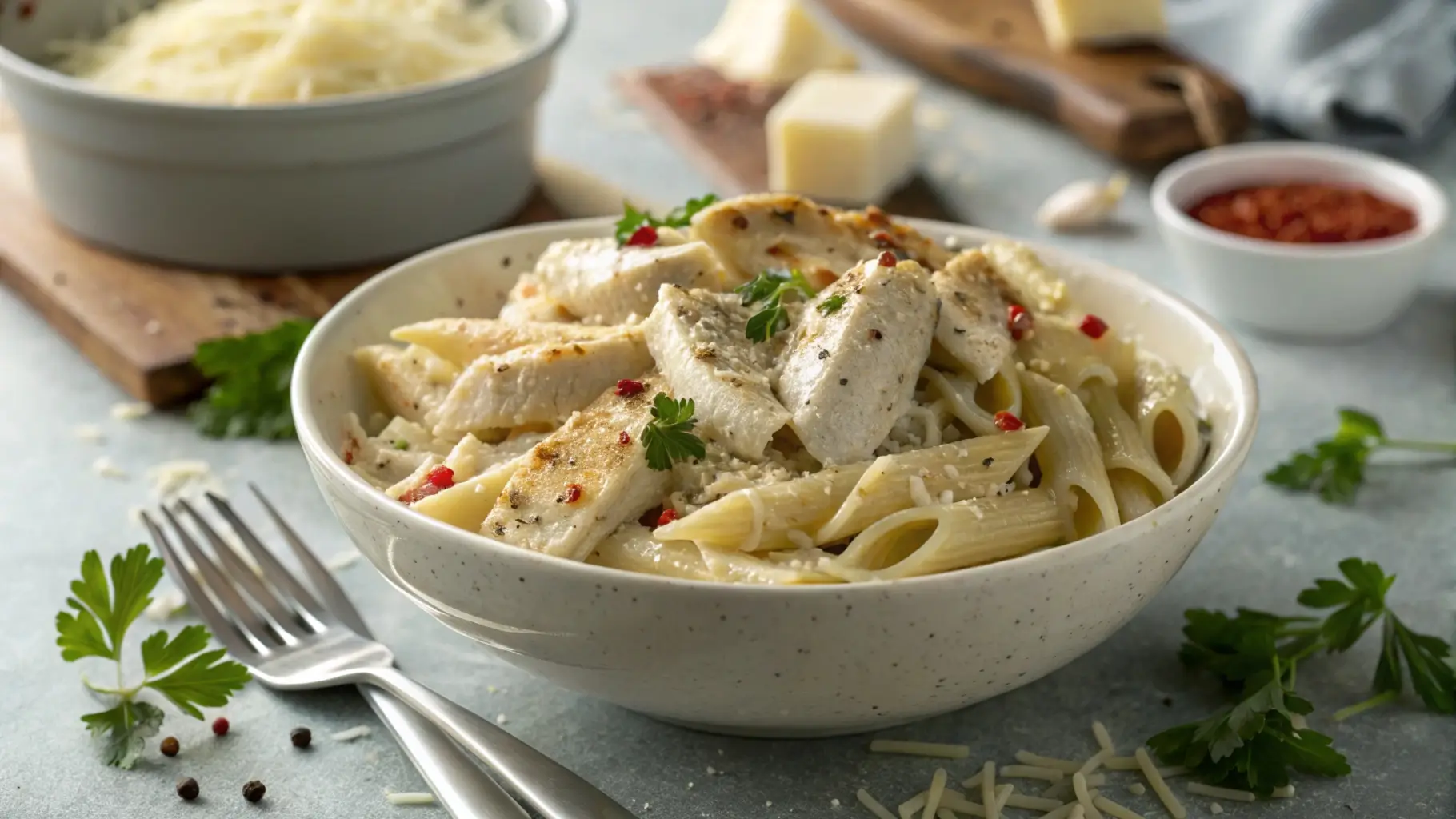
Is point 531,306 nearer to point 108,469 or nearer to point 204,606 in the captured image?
point 204,606

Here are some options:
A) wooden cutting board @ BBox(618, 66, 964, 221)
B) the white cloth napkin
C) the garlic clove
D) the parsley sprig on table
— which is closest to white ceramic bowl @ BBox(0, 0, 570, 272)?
wooden cutting board @ BBox(618, 66, 964, 221)

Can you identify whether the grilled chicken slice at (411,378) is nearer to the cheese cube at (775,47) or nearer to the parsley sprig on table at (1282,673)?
the parsley sprig on table at (1282,673)

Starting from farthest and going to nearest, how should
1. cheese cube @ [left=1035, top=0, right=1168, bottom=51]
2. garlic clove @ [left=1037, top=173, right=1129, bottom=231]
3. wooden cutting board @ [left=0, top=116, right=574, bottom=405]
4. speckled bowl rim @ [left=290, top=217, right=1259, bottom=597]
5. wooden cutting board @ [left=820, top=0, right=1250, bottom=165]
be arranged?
cheese cube @ [left=1035, top=0, right=1168, bottom=51] → wooden cutting board @ [left=820, top=0, right=1250, bottom=165] → garlic clove @ [left=1037, top=173, right=1129, bottom=231] → wooden cutting board @ [left=0, top=116, right=574, bottom=405] → speckled bowl rim @ [left=290, top=217, right=1259, bottom=597]

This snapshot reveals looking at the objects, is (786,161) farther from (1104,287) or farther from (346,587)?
(346,587)

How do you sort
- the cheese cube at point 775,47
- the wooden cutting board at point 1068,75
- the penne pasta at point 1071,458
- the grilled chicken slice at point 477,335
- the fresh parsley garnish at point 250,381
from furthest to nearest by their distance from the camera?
the cheese cube at point 775,47
the wooden cutting board at point 1068,75
the fresh parsley garnish at point 250,381
the grilled chicken slice at point 477,335
the penne pasta at point 1071,458

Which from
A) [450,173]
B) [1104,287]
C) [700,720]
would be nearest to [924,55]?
[450,173]

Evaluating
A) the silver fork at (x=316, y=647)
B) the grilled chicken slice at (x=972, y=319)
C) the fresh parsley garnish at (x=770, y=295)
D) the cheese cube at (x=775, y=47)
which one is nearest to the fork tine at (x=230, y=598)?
the silver fork at (x=316, y=647)

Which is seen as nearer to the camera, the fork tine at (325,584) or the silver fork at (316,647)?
the silver fork at (316,647)

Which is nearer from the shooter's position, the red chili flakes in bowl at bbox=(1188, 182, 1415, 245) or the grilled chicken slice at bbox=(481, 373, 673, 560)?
the grilled chicken slice at bbox=(481, 373, 673, 560)

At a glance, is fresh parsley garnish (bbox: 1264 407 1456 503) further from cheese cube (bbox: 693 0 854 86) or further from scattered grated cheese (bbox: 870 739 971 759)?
cheese cube (bbox: 693 0 854 86)
